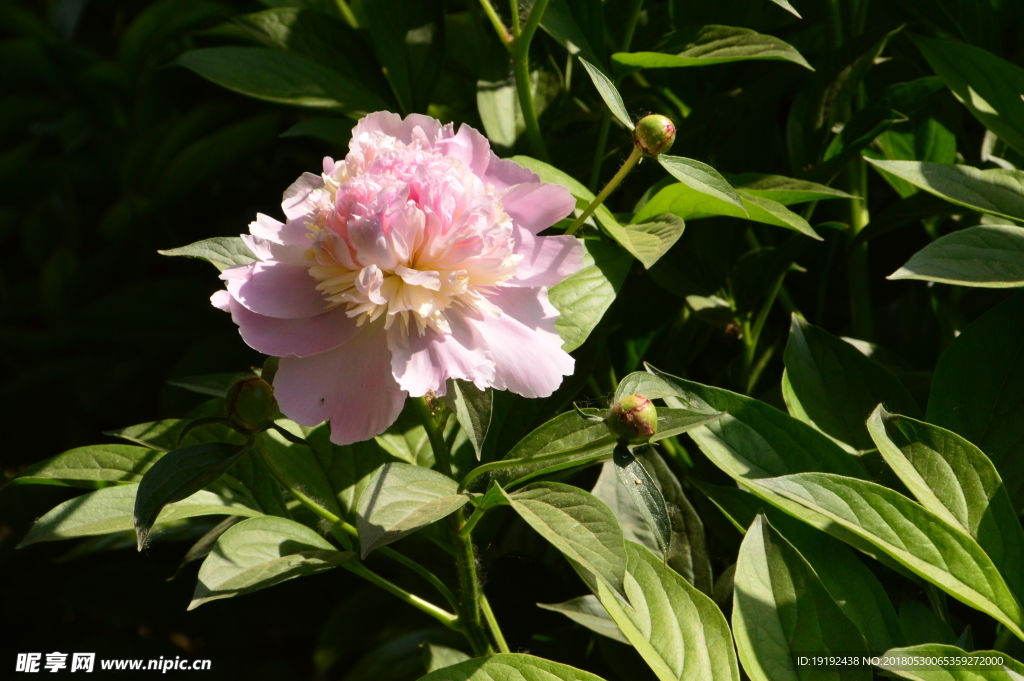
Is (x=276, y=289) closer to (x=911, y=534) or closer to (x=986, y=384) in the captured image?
(x=911, y=534)

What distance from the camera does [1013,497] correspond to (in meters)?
0.66

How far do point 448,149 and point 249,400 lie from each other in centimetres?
21

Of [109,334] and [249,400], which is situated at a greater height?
[249,400]

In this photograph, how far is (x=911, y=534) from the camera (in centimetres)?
56

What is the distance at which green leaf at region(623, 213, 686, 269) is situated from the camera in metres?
0.59

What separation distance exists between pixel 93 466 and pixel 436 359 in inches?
13.7

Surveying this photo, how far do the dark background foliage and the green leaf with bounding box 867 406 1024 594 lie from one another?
0.19m

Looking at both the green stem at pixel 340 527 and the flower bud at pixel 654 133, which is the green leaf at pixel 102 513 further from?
the flower bud at pixel 654 133

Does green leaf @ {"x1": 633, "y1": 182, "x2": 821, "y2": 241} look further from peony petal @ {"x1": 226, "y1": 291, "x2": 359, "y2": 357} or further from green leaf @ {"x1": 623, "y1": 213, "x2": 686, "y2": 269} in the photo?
peony petal @ {"x1": 226, "y1": 291, "x2": 359, "y2": 357}

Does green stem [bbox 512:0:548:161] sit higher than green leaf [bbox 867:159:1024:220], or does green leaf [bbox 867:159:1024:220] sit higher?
green stem [bbox 512:0:548:161]

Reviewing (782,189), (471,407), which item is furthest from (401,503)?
(782,189)

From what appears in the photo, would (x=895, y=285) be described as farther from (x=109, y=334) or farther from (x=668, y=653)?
(x=109, y=334)

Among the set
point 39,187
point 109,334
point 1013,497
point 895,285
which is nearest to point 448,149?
point 1013,497

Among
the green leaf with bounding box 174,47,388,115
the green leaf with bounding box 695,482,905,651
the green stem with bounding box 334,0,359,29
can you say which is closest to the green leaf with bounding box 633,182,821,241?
the green leaf with bounding box 695,482,905,651
